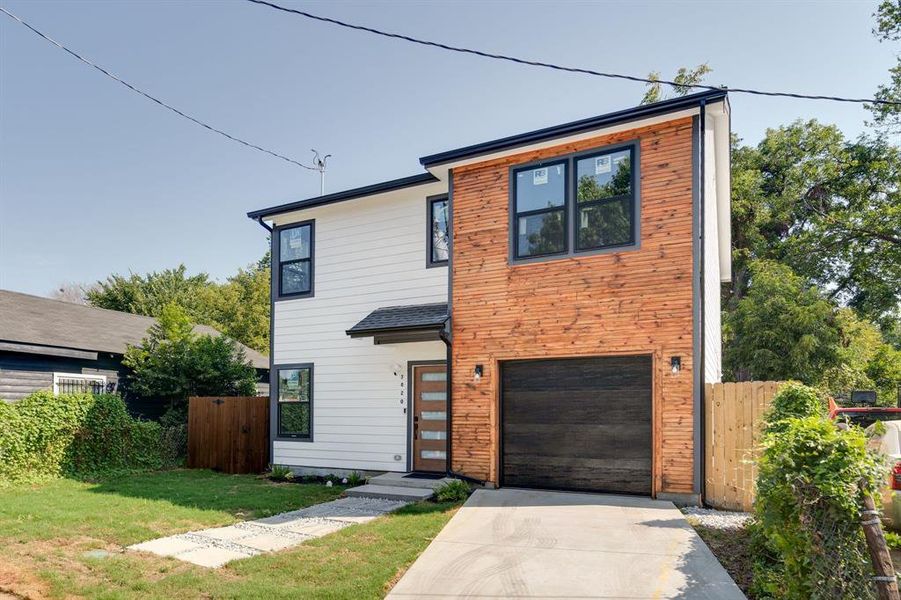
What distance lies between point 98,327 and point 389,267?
10.4 metres

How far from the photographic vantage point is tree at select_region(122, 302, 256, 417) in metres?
14.8

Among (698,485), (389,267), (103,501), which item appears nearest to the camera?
(698,485)

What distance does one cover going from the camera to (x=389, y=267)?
446 inches

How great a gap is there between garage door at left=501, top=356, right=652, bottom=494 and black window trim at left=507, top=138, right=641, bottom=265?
163 centimetres

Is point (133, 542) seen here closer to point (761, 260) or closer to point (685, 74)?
point (761, 260)

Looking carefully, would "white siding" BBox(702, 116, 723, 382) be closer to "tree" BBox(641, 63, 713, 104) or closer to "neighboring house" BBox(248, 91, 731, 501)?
"neighboring house" BBox(248, 91, 731, 501)

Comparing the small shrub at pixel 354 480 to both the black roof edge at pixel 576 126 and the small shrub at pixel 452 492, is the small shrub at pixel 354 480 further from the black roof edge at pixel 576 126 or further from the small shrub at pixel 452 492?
the black roof edge at pixel 576 126

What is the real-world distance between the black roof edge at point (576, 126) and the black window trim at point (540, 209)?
406 millimetres

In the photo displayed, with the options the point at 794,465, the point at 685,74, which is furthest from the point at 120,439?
the point at 685,74

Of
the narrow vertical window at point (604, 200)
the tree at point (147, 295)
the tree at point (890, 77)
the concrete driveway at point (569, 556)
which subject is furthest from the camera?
the tree at point (147, 295)

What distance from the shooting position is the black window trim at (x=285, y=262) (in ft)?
40.3

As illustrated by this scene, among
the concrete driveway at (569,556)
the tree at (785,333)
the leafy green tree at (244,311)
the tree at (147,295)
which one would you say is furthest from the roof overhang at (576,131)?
the leafy green tree at (244,311)

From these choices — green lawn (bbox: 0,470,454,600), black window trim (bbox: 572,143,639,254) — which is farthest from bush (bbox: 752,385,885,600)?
black window trim (bbox: 572,143,639,254)

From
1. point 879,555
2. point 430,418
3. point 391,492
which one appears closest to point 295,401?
point 430,418
